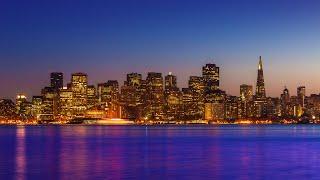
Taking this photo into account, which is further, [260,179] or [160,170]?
[160,170]

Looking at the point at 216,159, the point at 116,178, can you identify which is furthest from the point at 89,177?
the point at 216,159

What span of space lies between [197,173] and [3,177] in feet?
51.0

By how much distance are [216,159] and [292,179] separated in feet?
67.1

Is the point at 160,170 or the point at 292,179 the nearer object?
the point at 292,179

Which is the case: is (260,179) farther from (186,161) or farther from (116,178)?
(186,161)

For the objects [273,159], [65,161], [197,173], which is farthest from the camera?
[273,159]

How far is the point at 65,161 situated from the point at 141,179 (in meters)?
17.7

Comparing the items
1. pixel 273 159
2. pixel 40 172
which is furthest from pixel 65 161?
pixel 273 159

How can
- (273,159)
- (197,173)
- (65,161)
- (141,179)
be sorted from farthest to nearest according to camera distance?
1. (273,159)
2. (65,161)
3. (197,173)
4. (141,179)

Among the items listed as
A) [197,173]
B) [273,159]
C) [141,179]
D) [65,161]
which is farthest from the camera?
[273,159]

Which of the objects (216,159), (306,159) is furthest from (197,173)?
(306,159)

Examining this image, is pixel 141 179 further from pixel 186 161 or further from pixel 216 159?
pixel 216 159

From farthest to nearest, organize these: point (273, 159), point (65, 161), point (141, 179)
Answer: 1. point (273, 159)
2. point (65, 161)
3. point (141, 179)

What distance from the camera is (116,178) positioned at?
49156 mm
